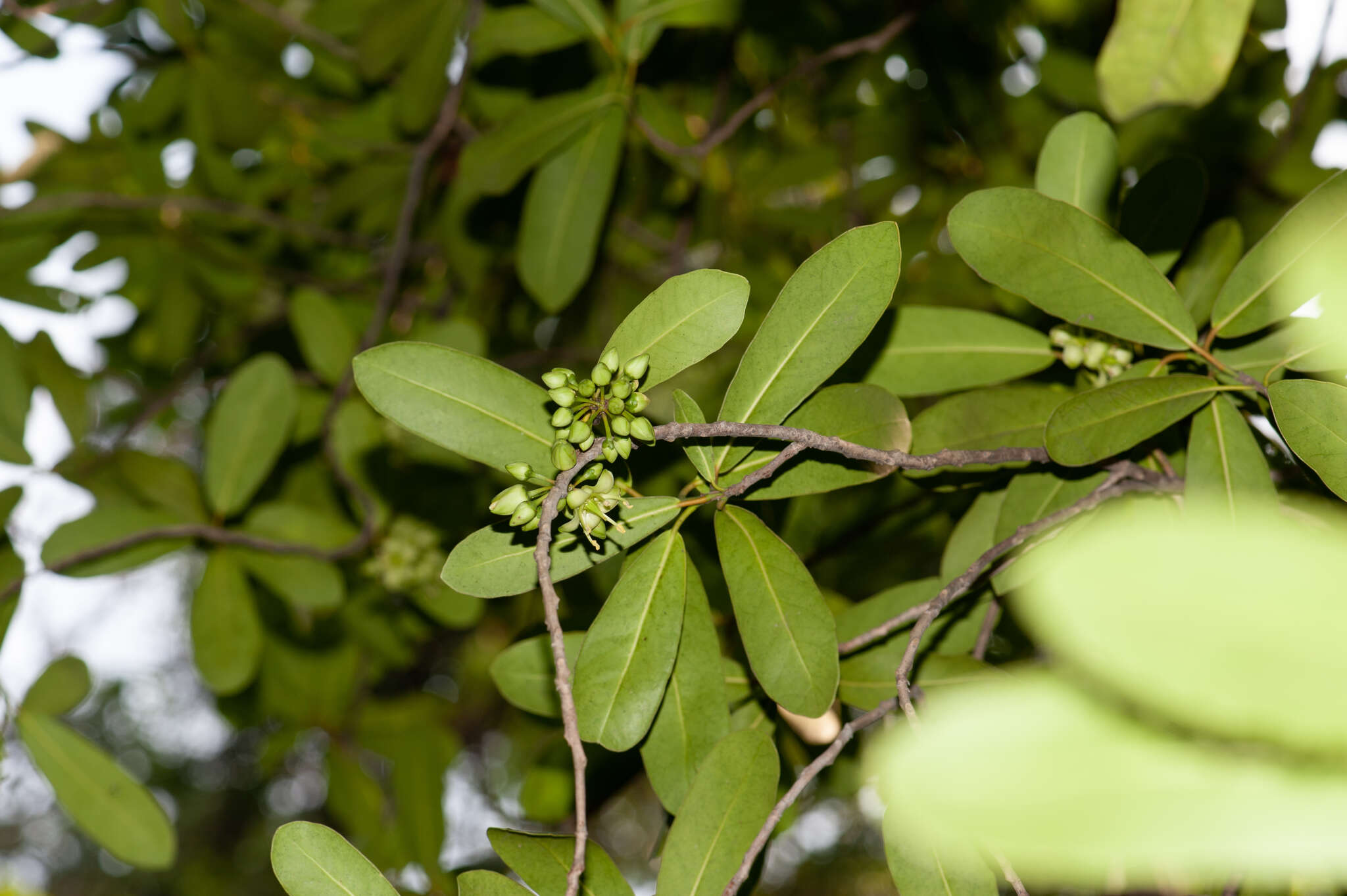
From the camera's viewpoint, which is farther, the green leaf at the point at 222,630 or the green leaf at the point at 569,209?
the green leaf at the point at 222,630

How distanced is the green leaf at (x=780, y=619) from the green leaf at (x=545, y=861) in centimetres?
27

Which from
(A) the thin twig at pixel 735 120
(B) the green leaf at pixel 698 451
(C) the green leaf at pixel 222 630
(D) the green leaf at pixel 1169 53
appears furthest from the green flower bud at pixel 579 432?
(C) the green leaf at pixel 222 630

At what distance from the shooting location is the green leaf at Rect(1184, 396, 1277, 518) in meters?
0.94

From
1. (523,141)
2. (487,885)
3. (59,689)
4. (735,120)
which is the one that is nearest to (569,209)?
(523,141)

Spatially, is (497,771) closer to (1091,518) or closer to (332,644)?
(332,644)

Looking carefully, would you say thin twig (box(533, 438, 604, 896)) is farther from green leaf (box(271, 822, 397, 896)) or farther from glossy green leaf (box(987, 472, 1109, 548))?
glossy green leaf (box(987, 472, 1109, 548))

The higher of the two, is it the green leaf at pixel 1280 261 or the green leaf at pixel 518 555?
the green leaf at pixel 1280 261

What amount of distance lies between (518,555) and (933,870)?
0.55 metres

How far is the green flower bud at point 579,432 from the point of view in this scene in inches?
32.8

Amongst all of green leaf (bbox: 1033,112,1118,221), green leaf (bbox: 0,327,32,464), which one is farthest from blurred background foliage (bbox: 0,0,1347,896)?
green leaf (bbox: 1033,112,1118,221)

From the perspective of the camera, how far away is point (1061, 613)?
0.70 ft

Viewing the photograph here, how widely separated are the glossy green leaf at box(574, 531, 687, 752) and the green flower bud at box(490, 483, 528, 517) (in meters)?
0.15

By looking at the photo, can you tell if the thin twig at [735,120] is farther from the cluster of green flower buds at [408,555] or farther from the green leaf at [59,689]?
the green leaf at [59,689]

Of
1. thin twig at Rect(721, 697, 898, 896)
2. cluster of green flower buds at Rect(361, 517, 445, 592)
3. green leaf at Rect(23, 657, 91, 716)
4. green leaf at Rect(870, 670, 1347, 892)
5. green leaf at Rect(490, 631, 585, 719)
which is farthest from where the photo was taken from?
cluster of green flower buds at Rect(361, 517, 445, 592)
